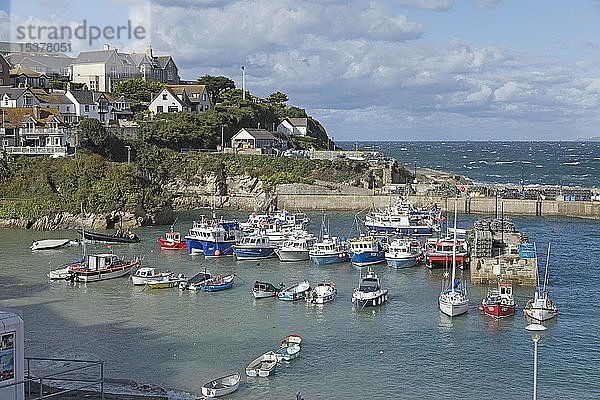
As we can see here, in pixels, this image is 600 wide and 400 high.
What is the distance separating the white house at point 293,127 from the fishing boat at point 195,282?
2213 inches

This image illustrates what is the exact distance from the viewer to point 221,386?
20953mm

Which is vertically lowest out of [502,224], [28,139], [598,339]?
[598,339]

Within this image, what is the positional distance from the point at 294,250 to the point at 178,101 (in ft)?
142

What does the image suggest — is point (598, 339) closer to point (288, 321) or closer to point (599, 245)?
point (288, 321)

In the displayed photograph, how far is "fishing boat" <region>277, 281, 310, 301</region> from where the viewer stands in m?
32.5

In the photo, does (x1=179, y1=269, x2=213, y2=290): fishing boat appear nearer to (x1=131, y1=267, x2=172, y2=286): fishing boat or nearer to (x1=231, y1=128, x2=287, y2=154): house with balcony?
(x1=131, y1=267, x2=172, y2=286): fishing boat

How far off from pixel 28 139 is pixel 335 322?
135 ft

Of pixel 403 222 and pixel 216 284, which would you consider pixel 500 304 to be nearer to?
pixel 216 284

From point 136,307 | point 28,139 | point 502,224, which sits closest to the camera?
point 136,307

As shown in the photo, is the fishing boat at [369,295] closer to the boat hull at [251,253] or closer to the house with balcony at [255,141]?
the boat hull at [251,253]

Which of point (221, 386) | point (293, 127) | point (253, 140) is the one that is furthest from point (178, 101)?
point (221, 386)

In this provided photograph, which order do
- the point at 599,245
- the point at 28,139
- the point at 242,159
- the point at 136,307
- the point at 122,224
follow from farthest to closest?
the point at 242,159, the point at 28,139, the point at 122,224, the point at 599,245, the point at 136,307

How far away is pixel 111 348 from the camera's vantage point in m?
25.3

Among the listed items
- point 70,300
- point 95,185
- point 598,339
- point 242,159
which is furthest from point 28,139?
point 598,339
